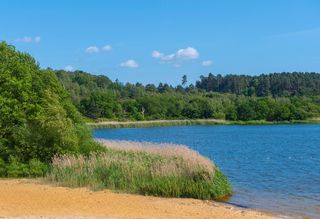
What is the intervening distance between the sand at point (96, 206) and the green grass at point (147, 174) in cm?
78

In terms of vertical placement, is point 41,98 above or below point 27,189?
above

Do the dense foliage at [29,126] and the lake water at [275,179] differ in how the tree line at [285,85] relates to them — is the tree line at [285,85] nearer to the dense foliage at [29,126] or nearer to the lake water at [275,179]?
the lake water at [275,179]

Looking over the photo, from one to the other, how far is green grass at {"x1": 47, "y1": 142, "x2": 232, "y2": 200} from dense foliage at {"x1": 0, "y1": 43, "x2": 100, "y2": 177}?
59.2 inches

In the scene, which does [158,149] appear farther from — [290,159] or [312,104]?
[312,104]

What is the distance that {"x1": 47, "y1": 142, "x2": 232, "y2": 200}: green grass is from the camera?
19.7m

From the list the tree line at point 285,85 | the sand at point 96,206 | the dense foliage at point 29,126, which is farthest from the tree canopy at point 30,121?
the tree line at point 285,85

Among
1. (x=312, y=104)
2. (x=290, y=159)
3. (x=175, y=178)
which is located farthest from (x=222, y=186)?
(x=312, y=104)

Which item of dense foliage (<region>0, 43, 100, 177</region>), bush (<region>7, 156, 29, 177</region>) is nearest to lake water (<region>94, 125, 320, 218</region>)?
dense foliage (<region>0, 43, 100, 177</region>)

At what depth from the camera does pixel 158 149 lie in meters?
24.5

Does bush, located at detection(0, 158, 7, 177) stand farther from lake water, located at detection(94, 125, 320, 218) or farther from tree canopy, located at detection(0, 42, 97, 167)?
lake water, located at detection(94, 125, 320, 218)

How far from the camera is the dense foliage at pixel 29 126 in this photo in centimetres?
2430

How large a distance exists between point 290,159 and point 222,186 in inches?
715

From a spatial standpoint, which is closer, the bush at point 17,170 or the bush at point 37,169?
the bush at point 37,169

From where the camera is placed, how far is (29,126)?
25172 mm
